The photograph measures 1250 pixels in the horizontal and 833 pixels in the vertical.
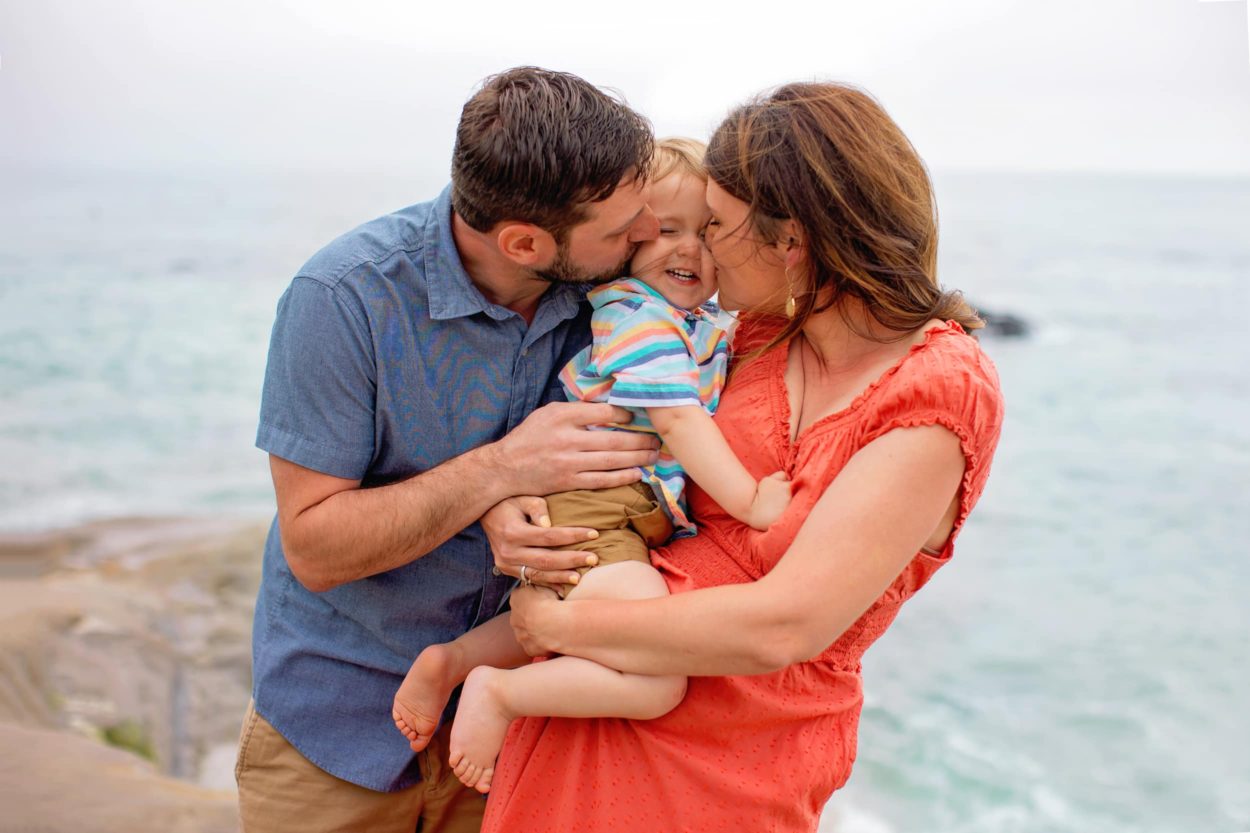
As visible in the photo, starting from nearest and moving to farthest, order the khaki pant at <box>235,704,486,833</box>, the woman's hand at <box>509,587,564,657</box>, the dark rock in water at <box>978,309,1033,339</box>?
the woman's hand at <box>509,587,564,657</box>, the khaki pant at <box>235,704,486,833</box>, the dark rock in water at <box>978,309,1033,339</box>

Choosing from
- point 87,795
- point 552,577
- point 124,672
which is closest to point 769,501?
point 552,577

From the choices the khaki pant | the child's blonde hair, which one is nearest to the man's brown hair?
the child's blonde hair

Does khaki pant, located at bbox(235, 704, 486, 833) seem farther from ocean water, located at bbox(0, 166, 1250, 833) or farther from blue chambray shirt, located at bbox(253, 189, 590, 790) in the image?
ocean water, located at bbox(0, 166, 1250, 833)

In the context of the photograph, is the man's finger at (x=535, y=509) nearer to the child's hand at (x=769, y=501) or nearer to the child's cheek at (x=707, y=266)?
the child's hand at (x=769, y=501)

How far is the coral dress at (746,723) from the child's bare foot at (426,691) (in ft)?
0.62

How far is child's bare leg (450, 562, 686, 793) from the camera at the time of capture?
184 centimetres

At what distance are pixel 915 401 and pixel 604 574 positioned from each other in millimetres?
625

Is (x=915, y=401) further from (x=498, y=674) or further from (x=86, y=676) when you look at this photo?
(x=86, y=676)

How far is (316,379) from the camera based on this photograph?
1.98m

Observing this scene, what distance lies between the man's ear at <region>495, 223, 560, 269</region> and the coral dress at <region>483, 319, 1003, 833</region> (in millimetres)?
441

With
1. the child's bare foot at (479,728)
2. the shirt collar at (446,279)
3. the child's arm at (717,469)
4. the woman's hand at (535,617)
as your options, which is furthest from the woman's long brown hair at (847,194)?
the child's bare foot at (479,728)

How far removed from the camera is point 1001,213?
36.0 metres

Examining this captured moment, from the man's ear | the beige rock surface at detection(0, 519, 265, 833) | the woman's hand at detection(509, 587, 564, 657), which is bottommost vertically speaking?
the beige rock surface at detection(0, 519, 265, 833)

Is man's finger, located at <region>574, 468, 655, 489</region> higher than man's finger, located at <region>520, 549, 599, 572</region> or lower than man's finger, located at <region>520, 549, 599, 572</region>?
higher
